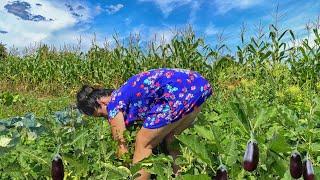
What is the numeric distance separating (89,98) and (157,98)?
0.54 meters

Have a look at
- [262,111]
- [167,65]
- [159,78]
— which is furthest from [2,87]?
[262,111]

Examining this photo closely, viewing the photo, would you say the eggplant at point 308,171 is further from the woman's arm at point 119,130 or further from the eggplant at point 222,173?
the woman's arm at point 119,130

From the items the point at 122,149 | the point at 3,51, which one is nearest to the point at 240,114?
the point at 122,149

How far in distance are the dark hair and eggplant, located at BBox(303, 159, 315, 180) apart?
11.0 feet

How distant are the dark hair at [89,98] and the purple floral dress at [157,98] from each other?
0.50 ft

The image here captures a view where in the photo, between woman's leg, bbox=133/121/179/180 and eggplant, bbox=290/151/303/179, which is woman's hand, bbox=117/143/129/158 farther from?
eggplant, bbox=290/151/303/179

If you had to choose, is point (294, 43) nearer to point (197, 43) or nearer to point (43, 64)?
point (197, 43)

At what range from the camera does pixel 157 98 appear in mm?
4434

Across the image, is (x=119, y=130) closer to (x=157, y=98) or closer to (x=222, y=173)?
(x=157, y=98)

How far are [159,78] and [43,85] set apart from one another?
15373mm

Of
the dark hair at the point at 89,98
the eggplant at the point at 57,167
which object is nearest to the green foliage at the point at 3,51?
the dark hair at the point at 89,98

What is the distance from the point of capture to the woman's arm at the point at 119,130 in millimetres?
4006

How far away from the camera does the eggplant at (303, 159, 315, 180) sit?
4.18 ft

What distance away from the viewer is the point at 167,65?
14.2 m
